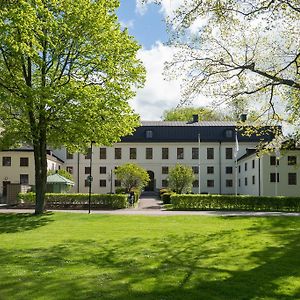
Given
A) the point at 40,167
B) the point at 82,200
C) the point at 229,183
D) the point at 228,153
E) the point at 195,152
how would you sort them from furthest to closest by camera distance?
the point at 195,152, the point at 228,153, the point at 229,183, the point at 82,200, the point at 40,167

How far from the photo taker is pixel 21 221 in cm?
2259

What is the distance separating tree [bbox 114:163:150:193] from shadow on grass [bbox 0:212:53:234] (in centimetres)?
1840

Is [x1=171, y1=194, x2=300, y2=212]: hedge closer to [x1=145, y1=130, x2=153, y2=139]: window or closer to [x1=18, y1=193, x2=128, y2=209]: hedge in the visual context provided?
[x1=18, y1=193, x2=128, y2=209]: hedge

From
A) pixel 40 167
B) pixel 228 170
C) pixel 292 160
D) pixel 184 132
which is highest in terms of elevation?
pixel 184 132

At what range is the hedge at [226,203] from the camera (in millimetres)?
31839

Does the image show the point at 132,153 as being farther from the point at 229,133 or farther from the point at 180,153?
the point at 229,133

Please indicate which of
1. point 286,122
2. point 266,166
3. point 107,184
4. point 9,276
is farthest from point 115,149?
point 9,276

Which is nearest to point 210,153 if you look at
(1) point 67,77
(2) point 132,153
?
(2) point 132,153

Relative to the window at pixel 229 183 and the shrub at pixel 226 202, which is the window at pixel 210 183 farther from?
the shrub at pixel 226 202

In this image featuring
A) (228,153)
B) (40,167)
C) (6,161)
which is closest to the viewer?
(40,167)

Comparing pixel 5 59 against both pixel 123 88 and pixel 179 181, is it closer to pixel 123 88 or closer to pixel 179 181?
pixel 123 88

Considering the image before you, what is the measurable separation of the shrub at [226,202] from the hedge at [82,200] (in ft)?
13.0

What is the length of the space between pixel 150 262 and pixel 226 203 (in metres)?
22.3

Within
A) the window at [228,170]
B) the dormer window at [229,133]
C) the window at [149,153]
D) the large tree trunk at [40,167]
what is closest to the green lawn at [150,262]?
the large tree trunk at [40,167]
